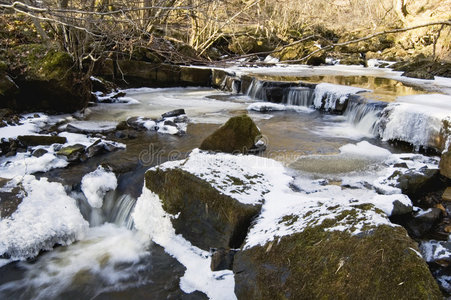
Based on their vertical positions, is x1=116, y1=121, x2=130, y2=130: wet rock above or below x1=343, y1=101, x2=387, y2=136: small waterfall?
below

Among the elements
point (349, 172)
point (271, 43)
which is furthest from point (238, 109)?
point (271, 43)

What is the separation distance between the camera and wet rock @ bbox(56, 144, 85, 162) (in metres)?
5.68

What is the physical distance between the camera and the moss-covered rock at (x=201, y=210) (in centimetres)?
362

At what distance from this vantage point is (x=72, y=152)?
18.9 feet

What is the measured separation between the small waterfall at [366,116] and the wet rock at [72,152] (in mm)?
5899

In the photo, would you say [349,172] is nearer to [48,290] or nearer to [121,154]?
[121,154]

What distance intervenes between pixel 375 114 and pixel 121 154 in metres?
5.52

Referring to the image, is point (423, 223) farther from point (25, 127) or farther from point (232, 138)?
point (25, 127)

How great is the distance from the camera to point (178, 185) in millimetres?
4016

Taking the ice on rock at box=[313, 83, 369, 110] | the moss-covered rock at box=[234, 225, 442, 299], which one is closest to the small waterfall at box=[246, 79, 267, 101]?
the ice on rock at box=[313, 83, 369, 110]

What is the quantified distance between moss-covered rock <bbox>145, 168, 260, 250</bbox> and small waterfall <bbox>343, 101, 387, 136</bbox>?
5037mm

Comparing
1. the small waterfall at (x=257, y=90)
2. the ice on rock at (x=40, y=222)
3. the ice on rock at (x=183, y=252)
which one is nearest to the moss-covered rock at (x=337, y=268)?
the ice on rock at (x=183, y=252)

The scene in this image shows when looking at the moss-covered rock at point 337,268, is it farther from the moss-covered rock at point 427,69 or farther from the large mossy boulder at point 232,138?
the moss-covered rock at point 427,69

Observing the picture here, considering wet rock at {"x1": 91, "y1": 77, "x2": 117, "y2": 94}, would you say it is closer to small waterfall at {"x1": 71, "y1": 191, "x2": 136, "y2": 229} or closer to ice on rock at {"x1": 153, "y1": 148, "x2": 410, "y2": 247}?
small waterfall at {"x1": 71, "y1": 191, "x2": 136, "y2": 229}
